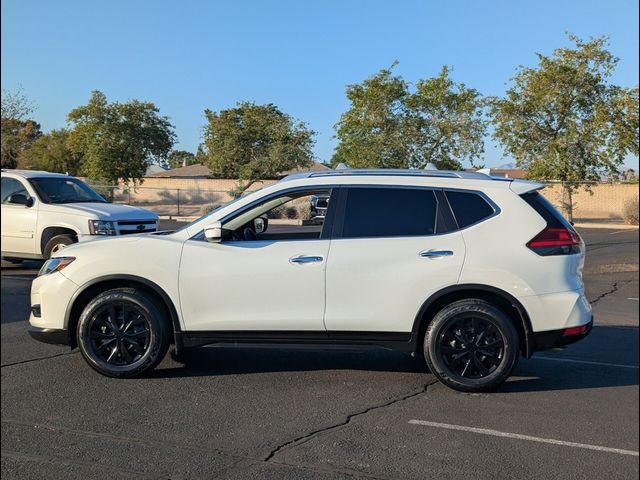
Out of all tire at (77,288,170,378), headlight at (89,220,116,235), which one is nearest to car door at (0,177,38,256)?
headlight at (89,220,116,235)

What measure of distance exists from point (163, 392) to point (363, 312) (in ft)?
5.91

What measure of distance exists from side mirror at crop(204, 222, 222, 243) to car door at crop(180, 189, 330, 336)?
0.27ft

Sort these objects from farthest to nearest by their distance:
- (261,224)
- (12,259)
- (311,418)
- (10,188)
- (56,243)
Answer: (12,259), (10,188), (56,243), (261,224), (311,418)

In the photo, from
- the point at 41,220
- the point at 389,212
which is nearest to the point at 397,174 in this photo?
the point at 389,212

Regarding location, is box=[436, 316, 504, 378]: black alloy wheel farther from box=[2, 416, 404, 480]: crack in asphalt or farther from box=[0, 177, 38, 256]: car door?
box=[0, 177, 38, 256]: car door

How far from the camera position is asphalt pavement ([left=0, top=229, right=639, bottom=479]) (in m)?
4.29

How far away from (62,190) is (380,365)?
8469mm

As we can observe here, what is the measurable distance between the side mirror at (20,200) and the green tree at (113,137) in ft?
65.2

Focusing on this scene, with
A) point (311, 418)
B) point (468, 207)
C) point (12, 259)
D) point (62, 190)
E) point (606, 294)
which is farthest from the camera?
point (12, 259)

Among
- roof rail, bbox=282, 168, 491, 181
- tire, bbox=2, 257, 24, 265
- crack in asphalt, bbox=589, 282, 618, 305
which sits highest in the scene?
roof rail, bbox=282, 168, 491, 181

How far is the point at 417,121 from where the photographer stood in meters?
32.0

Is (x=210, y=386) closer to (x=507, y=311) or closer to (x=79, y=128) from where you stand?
(x=507, y=311)

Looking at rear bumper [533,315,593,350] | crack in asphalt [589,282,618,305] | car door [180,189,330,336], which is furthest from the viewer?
crack in asphalt [589,282,618,305]

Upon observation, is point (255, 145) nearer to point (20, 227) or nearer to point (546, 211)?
point (20, 227)
